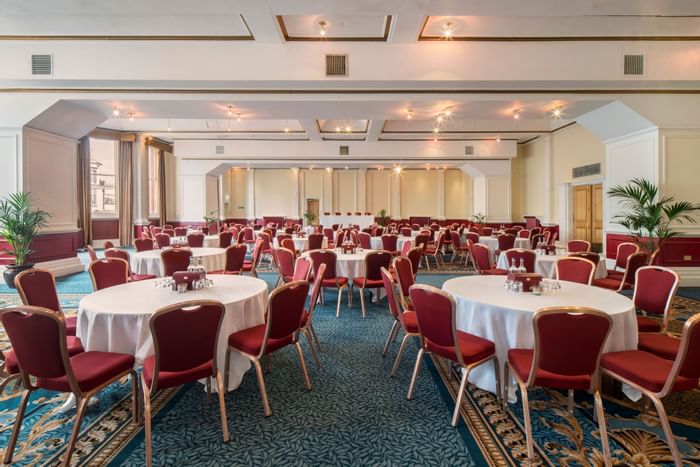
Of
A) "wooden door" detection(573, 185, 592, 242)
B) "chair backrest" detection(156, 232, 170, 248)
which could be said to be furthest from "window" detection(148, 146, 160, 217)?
"wooden door" detection(573, 185, 592, 242)

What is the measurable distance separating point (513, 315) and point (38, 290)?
4.00 m

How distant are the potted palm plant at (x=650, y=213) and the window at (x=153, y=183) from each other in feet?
50.9

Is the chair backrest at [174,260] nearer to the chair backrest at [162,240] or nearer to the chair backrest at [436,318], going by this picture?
the chair backrest at [162,240]

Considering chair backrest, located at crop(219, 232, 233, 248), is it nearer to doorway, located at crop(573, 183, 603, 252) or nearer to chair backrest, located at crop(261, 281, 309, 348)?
chair backrest, located at crop(261, 281, 309, 348)

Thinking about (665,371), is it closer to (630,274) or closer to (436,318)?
(436,318)

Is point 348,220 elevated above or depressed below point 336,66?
below

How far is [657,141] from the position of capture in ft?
23.0

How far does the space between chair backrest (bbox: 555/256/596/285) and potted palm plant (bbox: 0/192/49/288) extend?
873cm

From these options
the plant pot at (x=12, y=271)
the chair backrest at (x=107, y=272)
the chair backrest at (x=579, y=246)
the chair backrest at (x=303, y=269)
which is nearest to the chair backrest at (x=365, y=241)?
the chair backrest at (x=579, y=246)

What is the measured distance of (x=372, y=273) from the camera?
516cm

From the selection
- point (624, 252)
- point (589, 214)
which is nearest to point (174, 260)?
point (624, 252)

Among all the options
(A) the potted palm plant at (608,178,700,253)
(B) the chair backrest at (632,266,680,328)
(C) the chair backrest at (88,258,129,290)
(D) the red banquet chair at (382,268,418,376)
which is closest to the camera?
(D) the red banquet chair at (382,268,418,376)

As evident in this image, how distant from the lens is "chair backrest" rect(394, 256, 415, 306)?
3.75 m

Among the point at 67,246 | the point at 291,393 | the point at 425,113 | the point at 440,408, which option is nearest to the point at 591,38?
the point at 425,113
